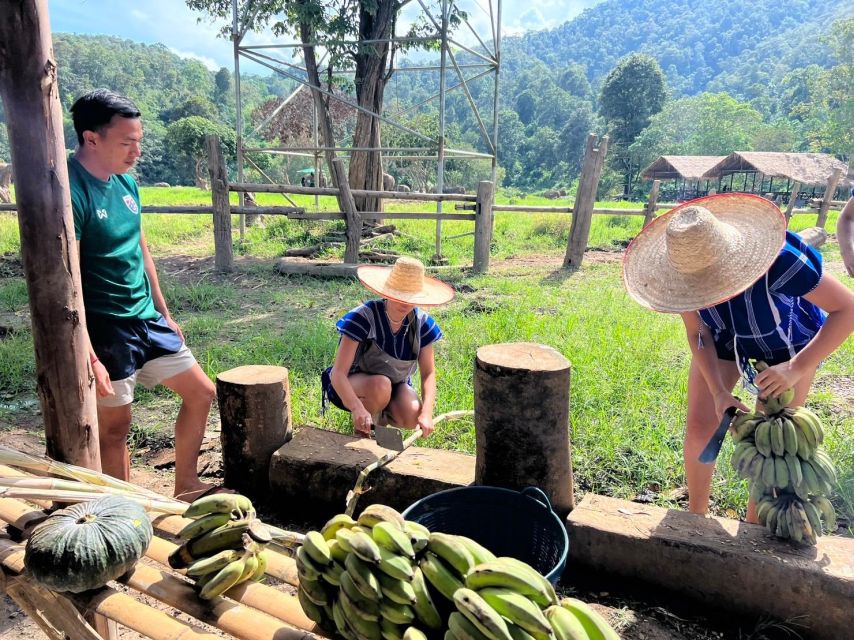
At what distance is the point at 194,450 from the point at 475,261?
248 inches

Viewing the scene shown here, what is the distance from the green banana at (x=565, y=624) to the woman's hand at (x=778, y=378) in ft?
4.22

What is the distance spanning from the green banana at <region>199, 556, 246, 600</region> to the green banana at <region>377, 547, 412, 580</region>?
50 cm

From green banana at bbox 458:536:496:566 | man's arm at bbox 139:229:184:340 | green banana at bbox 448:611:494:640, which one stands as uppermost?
man's arm at bbox 139:229:184:340

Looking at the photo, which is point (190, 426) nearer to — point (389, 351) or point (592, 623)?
point (389, 351)

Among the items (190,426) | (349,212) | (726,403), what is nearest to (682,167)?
(349,212)

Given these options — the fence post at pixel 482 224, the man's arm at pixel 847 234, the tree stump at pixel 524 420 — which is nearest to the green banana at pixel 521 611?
the tree stump at pixel 524 420

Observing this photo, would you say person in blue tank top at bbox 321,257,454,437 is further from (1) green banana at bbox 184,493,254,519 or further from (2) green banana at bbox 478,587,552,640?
(2) green banana at bbox 478,587,552,640

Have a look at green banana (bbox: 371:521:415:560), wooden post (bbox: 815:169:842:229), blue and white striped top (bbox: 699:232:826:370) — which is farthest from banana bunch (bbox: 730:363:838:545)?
wooden post (bbox: 815:169:842:229)

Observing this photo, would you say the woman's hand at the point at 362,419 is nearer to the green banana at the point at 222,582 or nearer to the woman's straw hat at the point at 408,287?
the woman's straw hat at the point at 408,287

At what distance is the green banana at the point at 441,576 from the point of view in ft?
3.88

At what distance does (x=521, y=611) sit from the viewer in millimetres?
1048

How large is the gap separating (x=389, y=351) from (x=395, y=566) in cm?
179

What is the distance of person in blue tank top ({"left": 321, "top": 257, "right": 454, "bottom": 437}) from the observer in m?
2.66

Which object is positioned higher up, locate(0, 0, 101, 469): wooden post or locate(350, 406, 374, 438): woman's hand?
locate(0, 0, 101, 469): wooden post
